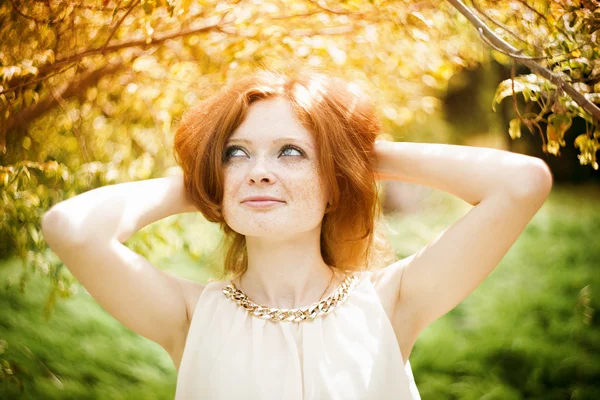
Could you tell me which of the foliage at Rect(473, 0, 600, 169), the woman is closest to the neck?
the woman

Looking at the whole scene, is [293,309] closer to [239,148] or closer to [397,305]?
[397,305]

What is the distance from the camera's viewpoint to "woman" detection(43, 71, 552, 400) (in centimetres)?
142

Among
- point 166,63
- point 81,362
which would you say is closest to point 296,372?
point 166,63

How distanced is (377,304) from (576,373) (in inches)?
102

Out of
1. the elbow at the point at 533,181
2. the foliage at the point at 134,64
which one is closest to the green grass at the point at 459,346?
the foliage at the point at 134,64

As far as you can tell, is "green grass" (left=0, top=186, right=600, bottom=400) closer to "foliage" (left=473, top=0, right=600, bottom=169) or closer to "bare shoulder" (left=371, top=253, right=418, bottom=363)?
"foliage" (left=473, top=0, right=600, bottom=169)

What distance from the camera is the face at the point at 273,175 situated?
1454mm

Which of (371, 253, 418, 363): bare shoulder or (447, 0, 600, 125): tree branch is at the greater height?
(447, 0, 600, 125): tree branch

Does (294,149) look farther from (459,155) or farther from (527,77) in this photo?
(527,77)

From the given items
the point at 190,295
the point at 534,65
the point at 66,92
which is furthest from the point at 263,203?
the point at 66,92

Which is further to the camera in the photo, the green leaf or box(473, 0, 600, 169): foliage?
the green leaf

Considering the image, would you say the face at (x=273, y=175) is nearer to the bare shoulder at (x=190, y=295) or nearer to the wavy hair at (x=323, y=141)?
the wavy hair at (x=323, y=141)

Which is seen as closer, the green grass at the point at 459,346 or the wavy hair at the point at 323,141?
the wavy hair at the point at 323,141

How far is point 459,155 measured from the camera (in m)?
1.52
